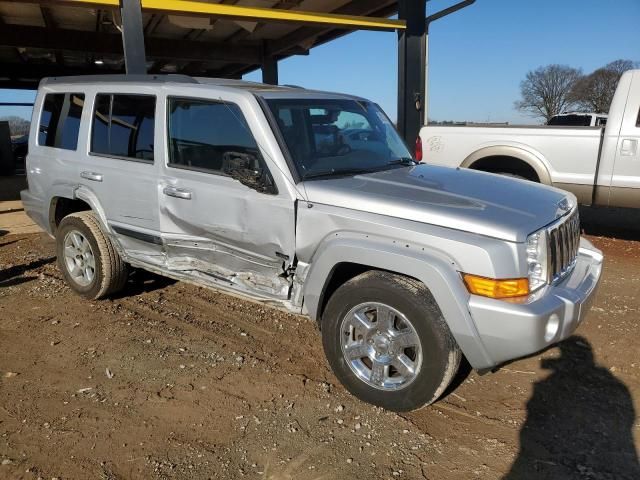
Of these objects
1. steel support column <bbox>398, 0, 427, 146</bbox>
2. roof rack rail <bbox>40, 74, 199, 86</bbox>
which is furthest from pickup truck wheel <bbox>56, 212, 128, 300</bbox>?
steel support column <bbox>398, 0, 427, 146</bbox>

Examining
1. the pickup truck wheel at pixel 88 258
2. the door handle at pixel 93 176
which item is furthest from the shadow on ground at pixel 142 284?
the door handle at pixel 93 176

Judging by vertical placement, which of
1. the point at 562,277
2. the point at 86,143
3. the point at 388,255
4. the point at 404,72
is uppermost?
the point at 404,72

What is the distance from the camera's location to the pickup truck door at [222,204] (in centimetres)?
346

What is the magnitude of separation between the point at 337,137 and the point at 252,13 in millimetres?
5571

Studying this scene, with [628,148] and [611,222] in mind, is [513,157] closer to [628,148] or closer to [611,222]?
[628,148]

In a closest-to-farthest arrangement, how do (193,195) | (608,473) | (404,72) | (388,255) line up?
(608,473) < (388,255) < (193,195) < (404,72)

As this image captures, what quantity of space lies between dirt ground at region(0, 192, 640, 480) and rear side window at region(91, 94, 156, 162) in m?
1.44

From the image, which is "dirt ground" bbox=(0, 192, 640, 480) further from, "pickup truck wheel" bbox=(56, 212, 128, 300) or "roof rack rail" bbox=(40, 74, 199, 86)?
"roof rack rail" bbox=(40, 74, 199, 86)

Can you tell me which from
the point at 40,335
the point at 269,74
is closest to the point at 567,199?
the point at 40,335

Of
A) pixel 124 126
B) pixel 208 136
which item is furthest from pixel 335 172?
pixel 124 126

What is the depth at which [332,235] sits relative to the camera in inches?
125

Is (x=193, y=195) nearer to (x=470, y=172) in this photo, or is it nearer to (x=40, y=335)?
(x=40, y=335)

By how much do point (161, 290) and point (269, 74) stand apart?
36.6ft

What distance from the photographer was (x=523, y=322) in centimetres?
266
